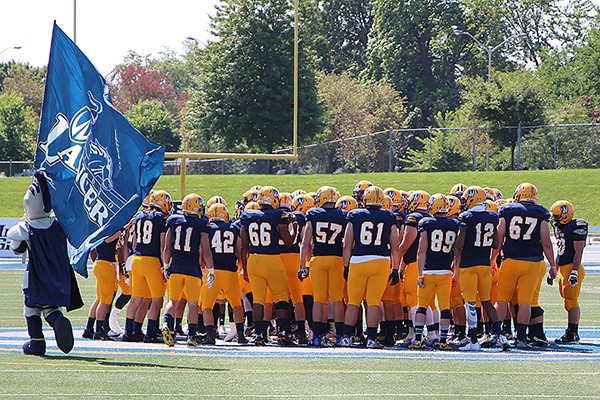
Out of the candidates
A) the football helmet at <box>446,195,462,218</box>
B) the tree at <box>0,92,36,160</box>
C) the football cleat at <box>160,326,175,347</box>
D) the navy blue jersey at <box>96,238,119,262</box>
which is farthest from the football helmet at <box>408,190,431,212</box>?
the tree at <box>0,92,36,160</box>

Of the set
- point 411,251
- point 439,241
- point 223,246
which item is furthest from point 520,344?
point 223,246

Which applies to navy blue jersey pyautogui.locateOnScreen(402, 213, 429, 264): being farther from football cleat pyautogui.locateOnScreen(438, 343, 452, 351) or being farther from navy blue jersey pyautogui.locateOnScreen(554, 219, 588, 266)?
navy blue jersey pyautogui.locateOnScreen(554, 219, 588, 266)

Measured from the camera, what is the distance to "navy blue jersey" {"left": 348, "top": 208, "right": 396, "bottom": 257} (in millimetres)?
12078

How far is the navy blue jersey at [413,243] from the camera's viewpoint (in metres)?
12.6

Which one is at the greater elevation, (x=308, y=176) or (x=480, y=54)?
(x=480, y=54)

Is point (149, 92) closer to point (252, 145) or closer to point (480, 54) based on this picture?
point (480, 54)

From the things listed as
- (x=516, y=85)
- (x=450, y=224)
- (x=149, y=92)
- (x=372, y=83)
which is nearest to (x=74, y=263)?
(x=450, y=224)

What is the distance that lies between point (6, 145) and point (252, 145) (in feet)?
65.8

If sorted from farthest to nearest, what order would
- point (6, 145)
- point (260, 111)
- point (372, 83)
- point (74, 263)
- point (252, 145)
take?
1. point (372, 83)
2. point (6, 145)
3. point (252, 145)
4. point (260, 111)
5. point (74, 263)

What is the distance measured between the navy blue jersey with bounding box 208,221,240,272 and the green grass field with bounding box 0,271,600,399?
3.27 ft

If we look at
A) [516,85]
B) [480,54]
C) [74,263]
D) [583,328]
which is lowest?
[583,328]

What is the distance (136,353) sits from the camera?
36.2ft

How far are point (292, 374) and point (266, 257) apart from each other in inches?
126

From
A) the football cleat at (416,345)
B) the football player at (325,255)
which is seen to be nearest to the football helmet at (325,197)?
the football player at (325,255)
